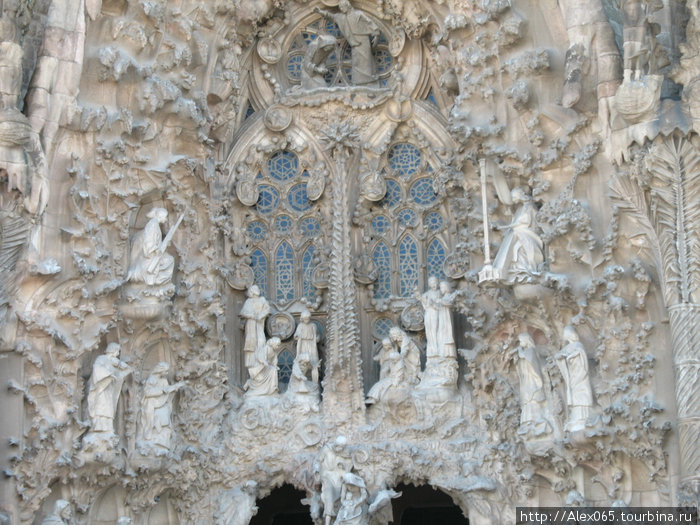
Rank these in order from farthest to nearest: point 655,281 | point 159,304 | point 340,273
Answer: point 340,273, point 159,304, point 655,281

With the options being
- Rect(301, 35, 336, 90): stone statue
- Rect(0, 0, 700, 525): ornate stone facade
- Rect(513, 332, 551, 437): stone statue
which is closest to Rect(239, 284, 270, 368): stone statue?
Rect(0, 0, 700, 525): ornate stone facade

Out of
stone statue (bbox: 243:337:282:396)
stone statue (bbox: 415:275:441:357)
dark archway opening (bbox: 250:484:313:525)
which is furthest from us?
dark archway opening (bbox: 250:484:313:525)

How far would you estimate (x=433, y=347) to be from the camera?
1525 cm

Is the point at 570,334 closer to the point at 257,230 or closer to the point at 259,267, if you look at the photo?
the point at 259,267

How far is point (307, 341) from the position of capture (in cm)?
1564

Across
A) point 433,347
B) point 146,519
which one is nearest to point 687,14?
point 433,347

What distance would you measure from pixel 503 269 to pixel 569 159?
131 centimetres

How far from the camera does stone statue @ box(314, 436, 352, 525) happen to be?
1469 centimetres

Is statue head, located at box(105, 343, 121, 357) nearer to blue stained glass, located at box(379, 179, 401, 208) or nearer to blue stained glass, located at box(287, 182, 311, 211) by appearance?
blue stained glass, located at box(287, 182, 311, 211)

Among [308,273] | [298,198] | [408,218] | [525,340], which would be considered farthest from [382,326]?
[525,340]

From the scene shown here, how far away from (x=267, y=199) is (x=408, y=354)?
2.60 m

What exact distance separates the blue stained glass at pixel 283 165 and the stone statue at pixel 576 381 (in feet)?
13.5

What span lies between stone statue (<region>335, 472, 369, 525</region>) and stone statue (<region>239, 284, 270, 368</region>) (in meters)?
1.82

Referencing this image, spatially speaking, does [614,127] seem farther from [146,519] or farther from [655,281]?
[146,519]
